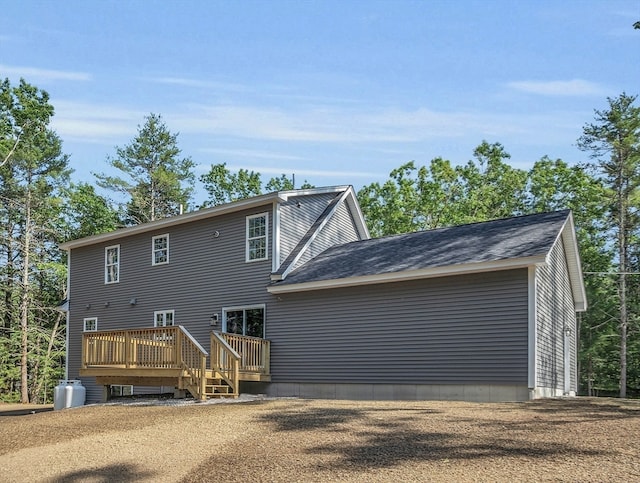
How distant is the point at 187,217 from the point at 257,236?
2.42 metres

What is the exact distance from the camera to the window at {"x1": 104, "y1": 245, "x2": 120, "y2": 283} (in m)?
21.7

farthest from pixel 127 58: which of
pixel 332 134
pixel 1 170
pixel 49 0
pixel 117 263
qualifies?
pixel 1 170

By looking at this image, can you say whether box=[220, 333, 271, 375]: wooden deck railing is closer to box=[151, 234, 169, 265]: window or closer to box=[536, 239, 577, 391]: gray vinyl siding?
box=[151, 234, 169, 265]: window

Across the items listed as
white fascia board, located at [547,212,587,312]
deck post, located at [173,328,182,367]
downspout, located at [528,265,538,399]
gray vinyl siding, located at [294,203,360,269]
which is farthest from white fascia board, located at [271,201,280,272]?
white fascia board, located at [547,212,587,312]

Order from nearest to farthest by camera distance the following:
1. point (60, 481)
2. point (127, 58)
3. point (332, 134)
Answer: point (60, 481), point (127, 58), point (332, 134)

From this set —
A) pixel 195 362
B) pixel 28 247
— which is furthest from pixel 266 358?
pixel 28 247

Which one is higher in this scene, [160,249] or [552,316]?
[160,249]

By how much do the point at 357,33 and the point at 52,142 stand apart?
27442 millimetres

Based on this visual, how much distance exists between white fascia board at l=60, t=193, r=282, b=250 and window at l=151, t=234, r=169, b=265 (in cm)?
36

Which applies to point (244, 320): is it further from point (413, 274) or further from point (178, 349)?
point (413, 274)

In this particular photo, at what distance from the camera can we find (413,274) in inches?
582

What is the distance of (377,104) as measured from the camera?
71.5 feet

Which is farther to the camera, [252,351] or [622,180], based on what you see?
[622,180]

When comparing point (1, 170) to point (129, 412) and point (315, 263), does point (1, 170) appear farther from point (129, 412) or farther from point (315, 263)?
point (129, 412)
